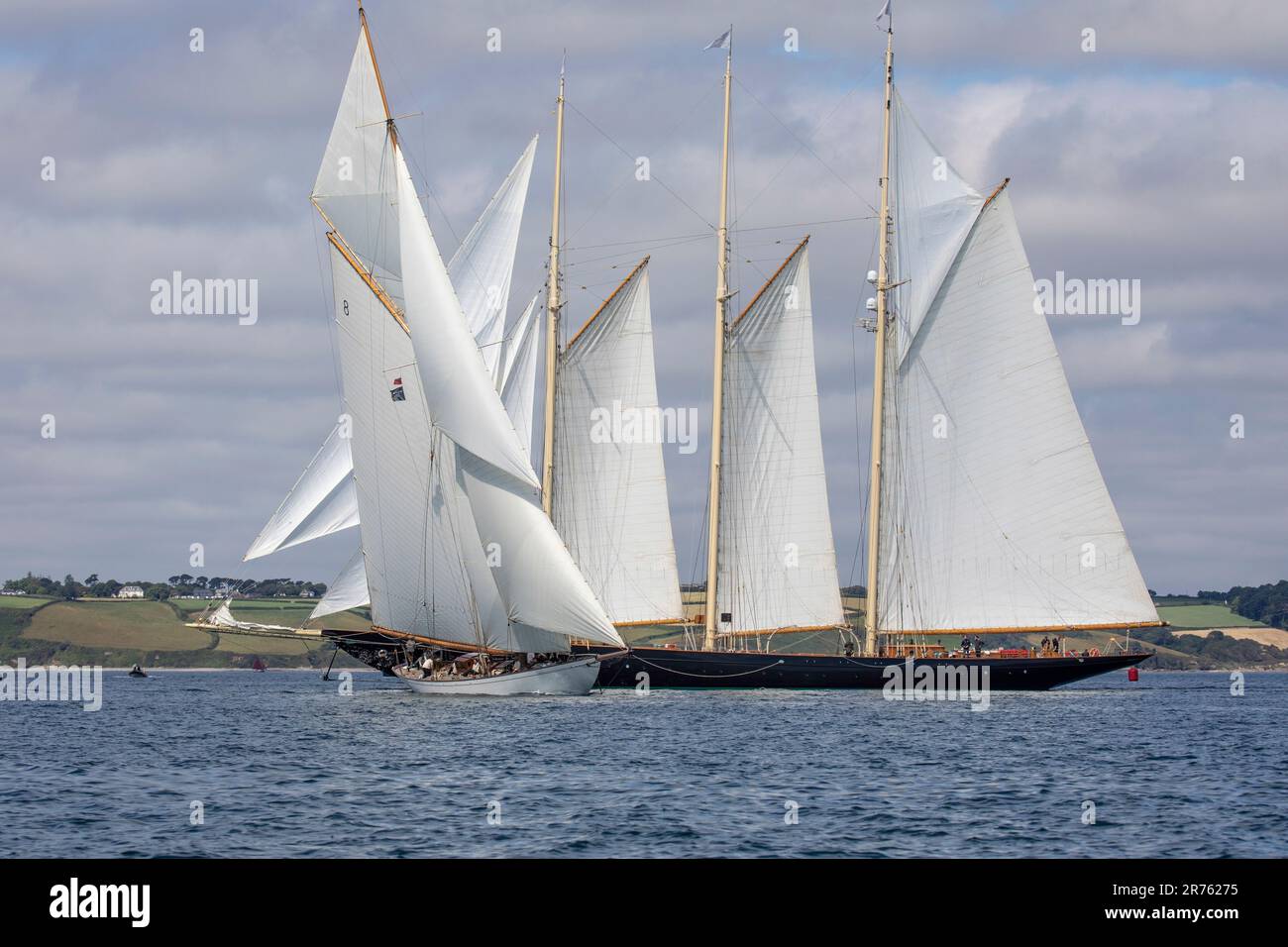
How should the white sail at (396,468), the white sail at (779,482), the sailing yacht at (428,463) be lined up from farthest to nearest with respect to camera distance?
the white sail at (779,482)
the white sail at (396,468)
the sailing yacht at (428,463)

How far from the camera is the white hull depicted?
77438 mm

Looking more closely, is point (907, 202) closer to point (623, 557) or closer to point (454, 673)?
point (623, 557)

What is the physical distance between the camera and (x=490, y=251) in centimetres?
8350

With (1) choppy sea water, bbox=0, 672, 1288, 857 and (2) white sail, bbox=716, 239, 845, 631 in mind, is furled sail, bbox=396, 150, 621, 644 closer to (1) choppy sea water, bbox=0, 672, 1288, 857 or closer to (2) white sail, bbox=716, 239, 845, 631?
(1) choppy sea water, bbox=0, 672, 1288, 857

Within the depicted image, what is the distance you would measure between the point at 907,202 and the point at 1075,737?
126 feet

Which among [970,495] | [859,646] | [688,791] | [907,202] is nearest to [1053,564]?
[970,495]

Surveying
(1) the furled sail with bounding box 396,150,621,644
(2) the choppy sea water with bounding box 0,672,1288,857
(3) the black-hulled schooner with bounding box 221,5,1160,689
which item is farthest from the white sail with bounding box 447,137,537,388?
(2) the choppy sea water with bounding box 0,672,1288,857

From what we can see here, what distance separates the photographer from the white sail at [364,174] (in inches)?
2904

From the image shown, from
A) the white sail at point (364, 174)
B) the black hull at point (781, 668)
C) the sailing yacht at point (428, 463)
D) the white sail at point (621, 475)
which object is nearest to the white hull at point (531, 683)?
the sailing yacht at point (428, 463)

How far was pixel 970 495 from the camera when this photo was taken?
83625 millimetres

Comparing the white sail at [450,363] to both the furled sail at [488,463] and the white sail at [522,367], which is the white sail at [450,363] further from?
the white sail at [522,367]

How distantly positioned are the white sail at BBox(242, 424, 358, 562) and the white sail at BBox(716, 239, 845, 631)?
70.8 ft

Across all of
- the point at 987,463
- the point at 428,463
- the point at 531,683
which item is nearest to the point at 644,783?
the point at 428,463

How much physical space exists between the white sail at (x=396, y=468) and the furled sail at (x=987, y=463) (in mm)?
26664
